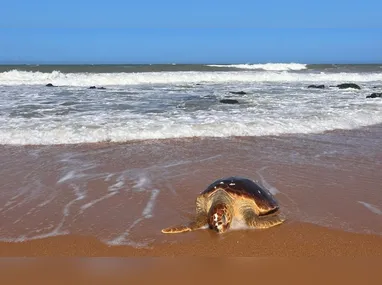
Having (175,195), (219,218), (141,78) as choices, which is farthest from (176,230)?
(141,78)

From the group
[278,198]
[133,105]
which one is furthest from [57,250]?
[133,105]

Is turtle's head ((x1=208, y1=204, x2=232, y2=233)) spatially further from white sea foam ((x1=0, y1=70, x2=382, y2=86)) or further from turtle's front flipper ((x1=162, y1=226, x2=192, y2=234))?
white sea foam ((x1=0, y1=70, x2=382, y2=86))

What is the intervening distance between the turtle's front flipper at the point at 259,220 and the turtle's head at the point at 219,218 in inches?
8.9

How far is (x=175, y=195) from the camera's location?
4992mm

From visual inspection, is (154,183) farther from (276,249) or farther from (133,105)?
(133,105)

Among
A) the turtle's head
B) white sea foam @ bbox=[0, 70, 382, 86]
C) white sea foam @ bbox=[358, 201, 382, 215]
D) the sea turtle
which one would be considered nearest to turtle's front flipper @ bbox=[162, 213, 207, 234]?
the sea turtle

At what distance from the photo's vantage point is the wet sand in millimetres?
3680

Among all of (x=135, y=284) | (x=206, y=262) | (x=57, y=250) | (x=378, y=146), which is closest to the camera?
(x=135, y=284)

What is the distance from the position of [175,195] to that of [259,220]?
1.23m

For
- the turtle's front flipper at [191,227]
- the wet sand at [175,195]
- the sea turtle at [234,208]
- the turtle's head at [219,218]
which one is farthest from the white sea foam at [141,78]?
the turtle's head at [219,218]

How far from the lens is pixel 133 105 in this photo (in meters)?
13.2

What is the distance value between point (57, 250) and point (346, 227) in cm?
269

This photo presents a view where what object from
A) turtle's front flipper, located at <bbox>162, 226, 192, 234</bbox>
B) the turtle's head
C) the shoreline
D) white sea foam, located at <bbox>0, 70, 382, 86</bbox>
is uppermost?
white sea foam, located at <bbox>0, 70, 382, 86</bbox>

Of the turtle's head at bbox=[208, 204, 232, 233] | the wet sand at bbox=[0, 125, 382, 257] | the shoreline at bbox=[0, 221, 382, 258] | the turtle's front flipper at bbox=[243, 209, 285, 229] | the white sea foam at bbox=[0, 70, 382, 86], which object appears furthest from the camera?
the white sea foam at bbox=[0, 70, 382, 86]
